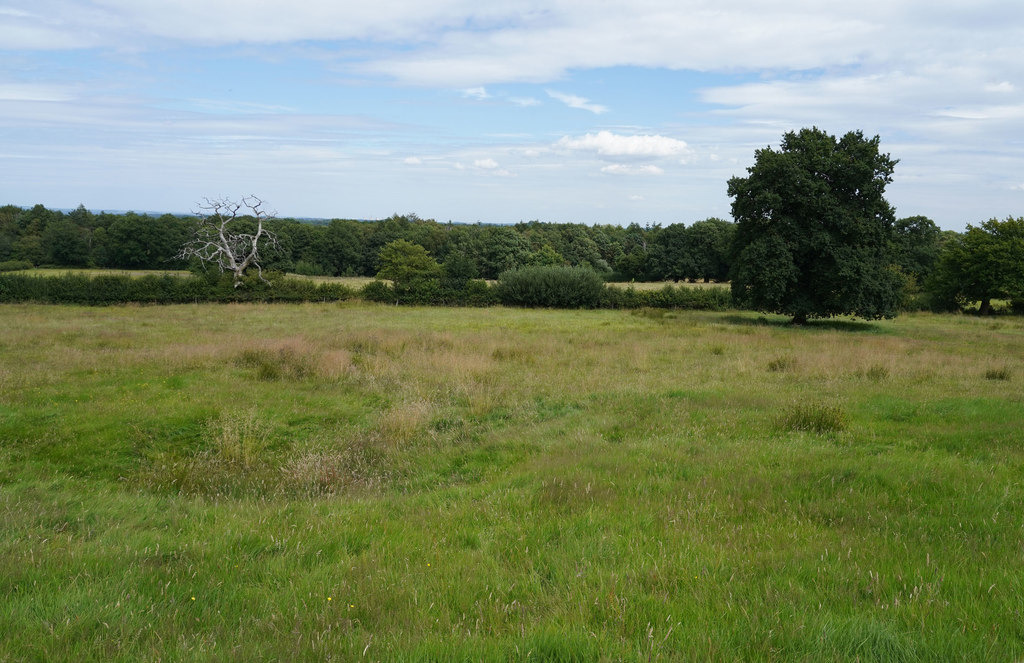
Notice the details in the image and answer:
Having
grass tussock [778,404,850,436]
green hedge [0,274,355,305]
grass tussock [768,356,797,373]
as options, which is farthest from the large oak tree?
green hedge [0,274,355,305]

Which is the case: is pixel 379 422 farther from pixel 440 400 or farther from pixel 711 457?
pixel 711 457

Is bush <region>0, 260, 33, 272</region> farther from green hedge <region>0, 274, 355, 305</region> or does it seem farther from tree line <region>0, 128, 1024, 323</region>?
green hedge <region>0, 274, 355, 305</region>

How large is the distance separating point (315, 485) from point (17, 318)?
32780 mm

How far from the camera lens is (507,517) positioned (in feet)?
19.2

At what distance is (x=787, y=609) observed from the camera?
366 cm

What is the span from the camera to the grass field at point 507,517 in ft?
11.3

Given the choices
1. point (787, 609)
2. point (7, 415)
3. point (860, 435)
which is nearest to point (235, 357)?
point (7, 415)

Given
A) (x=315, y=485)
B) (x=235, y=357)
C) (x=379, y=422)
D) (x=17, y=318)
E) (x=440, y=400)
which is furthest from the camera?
(x=17, y=318)

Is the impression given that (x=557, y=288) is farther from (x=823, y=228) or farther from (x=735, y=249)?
(x=823, y=228)

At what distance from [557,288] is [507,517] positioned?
45.9m

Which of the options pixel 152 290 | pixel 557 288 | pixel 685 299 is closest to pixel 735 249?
pixel 685 299

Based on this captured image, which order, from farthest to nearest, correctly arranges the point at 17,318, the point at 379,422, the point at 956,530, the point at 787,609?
the point at 17,318 → the point at 379,422 → the point at 956,530 → the point at 787,609

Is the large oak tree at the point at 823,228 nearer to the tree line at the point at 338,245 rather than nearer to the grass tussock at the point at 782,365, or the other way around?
the grass tussock at the point at 782,365

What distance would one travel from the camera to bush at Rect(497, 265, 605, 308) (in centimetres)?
5112
